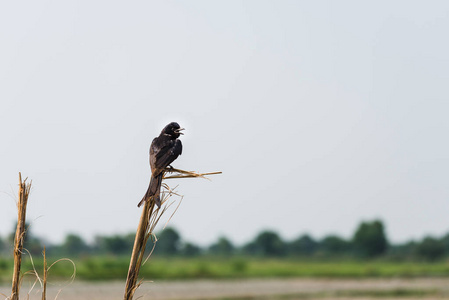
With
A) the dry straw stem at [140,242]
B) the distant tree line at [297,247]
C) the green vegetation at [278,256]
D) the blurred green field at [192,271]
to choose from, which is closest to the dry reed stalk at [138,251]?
the dry straw stem at [140,242]

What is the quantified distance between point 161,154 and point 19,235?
0.57 meters

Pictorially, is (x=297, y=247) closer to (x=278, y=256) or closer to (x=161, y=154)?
(x=278, y=256)

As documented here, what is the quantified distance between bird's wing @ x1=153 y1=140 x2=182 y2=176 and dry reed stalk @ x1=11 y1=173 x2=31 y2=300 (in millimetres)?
496

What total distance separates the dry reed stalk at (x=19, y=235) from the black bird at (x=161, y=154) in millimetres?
437

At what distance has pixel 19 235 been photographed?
2.37m

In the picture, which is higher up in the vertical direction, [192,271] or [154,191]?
[192,271]

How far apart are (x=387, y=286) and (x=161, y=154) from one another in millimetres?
28791

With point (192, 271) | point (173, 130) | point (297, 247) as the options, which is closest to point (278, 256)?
point (297, 247)

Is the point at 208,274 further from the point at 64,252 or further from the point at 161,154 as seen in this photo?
the point at 161,154

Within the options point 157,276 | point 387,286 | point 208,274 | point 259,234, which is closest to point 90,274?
point 157,276

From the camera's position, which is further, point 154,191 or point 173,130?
point 173,130

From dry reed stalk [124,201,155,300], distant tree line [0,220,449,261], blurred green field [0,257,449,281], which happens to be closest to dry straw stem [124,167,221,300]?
dry reed stalk [124,201,155,300]

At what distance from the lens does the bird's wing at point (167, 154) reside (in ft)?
7.82

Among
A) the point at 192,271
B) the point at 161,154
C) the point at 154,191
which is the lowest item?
the point at 154,191
